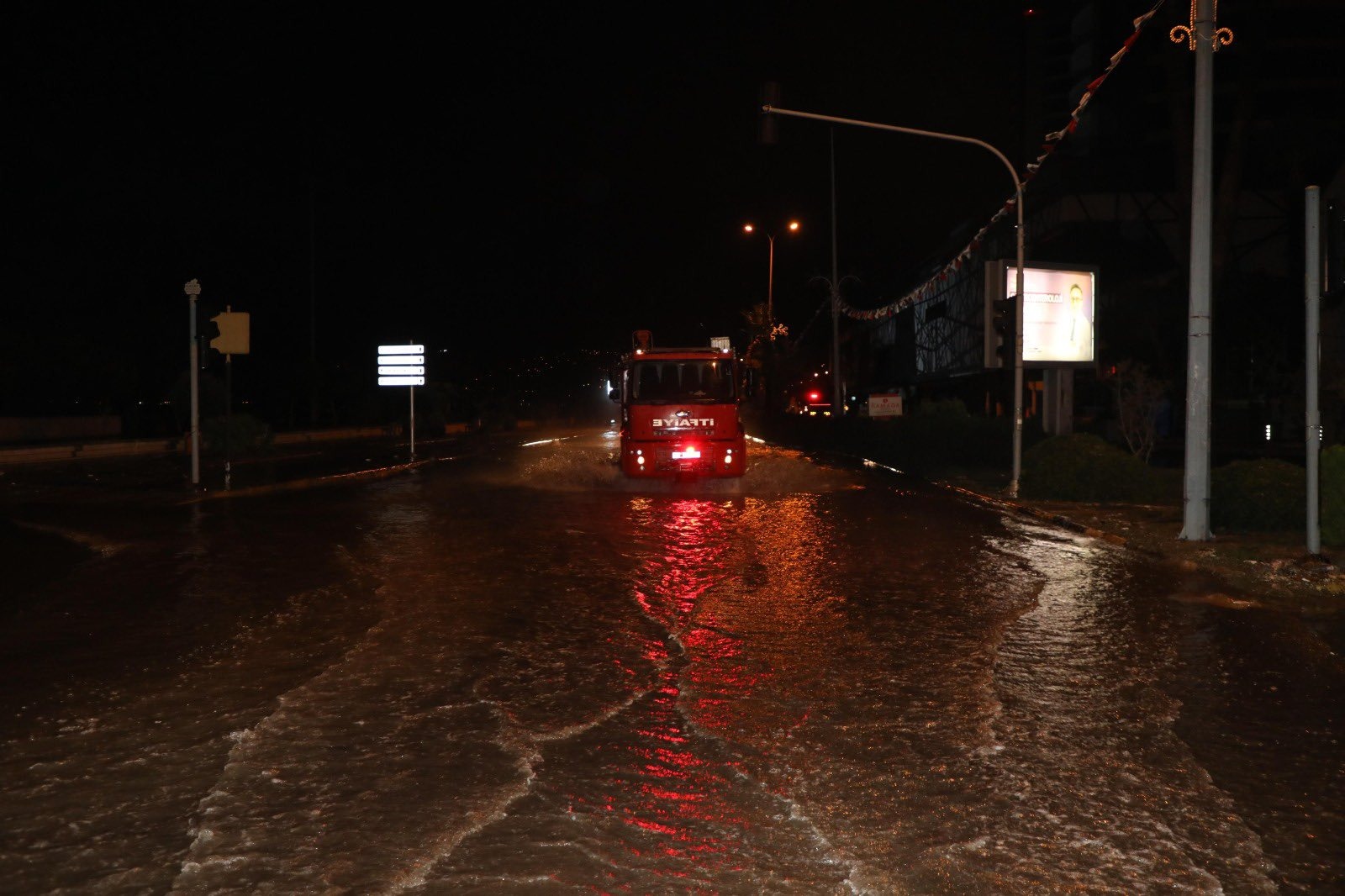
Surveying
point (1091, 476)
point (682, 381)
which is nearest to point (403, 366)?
point (682, 381)

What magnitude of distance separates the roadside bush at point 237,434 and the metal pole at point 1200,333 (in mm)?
27932

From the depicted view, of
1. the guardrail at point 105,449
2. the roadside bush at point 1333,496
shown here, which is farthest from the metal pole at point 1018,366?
the guardrail at point 105,449

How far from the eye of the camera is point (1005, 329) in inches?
915

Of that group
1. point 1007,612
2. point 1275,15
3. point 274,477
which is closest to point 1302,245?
point 1007,612

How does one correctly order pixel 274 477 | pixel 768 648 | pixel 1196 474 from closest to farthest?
pixel 768 648 → pixel 1196 474 → pixel 274 477

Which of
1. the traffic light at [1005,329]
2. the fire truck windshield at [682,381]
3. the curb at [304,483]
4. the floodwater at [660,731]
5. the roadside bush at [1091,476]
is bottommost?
the curb at [304,483]

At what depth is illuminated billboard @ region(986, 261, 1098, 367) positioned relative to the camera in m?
28.2

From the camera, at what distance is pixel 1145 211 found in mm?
59719

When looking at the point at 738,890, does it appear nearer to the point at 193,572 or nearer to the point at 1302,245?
the point at 193,572

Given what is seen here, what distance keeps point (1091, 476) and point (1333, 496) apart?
6.78m

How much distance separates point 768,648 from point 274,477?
2087cm

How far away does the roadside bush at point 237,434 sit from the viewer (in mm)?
37000

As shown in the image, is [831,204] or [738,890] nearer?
[738,890]

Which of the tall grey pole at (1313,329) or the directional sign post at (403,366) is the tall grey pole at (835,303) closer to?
the directional sign post at (403,366)
